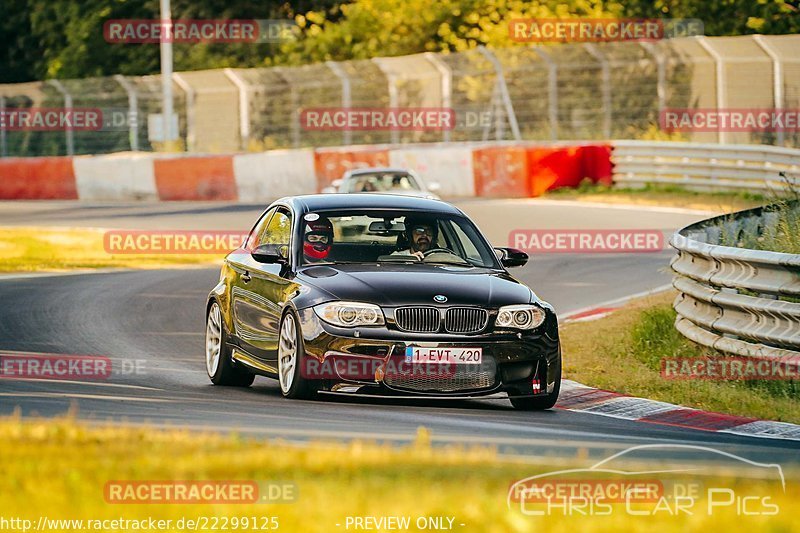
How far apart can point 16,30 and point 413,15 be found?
20.9m

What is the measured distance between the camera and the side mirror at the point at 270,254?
12023mm

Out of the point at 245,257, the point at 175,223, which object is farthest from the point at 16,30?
the point at 245,257

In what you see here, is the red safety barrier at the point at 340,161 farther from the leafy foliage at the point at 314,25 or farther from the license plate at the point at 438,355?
the license plate at the point at 438,355

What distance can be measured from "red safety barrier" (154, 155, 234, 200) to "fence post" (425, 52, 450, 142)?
5560mm

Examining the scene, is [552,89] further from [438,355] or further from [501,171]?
[438,355]

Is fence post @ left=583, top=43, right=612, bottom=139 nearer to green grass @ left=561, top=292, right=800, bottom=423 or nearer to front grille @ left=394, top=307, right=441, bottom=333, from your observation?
green grass @ left=561, top=292, right=800, bottom=423

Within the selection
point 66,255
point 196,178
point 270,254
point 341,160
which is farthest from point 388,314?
point 196,178

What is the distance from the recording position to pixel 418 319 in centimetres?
1104

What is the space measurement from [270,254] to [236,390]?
1.04 meters

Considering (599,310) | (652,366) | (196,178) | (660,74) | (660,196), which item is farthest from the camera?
(196,178)

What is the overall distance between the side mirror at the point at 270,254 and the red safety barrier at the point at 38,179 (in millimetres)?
26837

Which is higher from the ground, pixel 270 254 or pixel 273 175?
pixel 270 254

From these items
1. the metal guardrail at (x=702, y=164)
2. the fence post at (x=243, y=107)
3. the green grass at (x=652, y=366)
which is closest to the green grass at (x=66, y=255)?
the green grass at (x=652, y=366)

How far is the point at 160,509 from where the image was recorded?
625 cm
